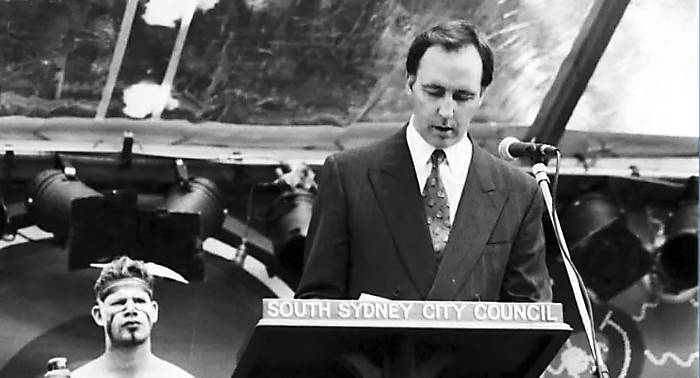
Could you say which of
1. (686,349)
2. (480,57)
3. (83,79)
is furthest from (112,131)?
(480,57)

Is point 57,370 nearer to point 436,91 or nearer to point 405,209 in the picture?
point 405,209

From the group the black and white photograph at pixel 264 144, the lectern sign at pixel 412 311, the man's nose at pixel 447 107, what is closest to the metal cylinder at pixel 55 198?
the black and white photograph at pixel 264 144

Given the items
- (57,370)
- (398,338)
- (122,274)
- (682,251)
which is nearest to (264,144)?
(682,251)

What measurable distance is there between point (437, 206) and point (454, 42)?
39 cm

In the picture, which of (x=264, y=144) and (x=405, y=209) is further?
(x=264, y=144)

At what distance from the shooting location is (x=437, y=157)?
11.7 ft

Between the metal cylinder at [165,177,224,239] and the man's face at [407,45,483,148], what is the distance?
9.95 ft

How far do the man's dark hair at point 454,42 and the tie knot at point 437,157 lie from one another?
0.60ft

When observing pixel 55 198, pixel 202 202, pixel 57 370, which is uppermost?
pixel 202 202

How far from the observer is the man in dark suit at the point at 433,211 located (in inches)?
134

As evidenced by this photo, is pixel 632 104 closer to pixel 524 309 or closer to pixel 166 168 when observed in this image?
pixel 166 168

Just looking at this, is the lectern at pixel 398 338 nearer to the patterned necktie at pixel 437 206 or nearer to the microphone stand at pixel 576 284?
the microphone stand at pixel 576 284

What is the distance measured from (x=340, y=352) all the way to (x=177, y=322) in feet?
12.1

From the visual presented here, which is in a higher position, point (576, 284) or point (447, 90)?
point (447, 90)
